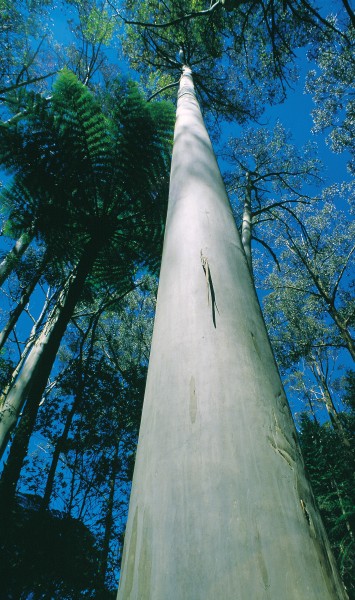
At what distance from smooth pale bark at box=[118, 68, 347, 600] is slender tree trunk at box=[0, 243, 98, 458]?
3170 millimetres

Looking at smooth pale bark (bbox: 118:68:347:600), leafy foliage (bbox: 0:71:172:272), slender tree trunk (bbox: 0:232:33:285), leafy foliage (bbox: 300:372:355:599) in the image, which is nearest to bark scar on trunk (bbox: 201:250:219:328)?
smooth pale bark (bbox: 118:68:347:600)

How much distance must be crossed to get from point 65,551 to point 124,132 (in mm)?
5104

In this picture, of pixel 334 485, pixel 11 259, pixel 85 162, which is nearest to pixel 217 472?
pixel 85 162

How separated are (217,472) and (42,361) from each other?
12.1 feet

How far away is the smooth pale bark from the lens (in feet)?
1.15

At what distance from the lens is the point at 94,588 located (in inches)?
136

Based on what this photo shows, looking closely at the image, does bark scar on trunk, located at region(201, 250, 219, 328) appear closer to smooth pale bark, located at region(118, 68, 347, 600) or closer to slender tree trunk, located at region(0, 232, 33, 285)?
smooth pale bark, located at region(118, 68, 347, 600)

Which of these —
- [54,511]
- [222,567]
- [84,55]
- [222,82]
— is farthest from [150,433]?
[84,55]

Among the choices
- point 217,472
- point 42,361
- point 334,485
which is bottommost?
point 217,472

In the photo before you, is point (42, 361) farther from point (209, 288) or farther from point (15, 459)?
point (209, 288)

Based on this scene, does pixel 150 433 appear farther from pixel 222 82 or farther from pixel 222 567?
pixel 222 82

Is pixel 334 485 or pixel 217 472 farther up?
pixel 334 485

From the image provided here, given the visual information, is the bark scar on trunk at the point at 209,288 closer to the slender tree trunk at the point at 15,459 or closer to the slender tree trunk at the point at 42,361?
the slender tree trunk at the point at 15,459

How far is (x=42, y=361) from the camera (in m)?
3.72
